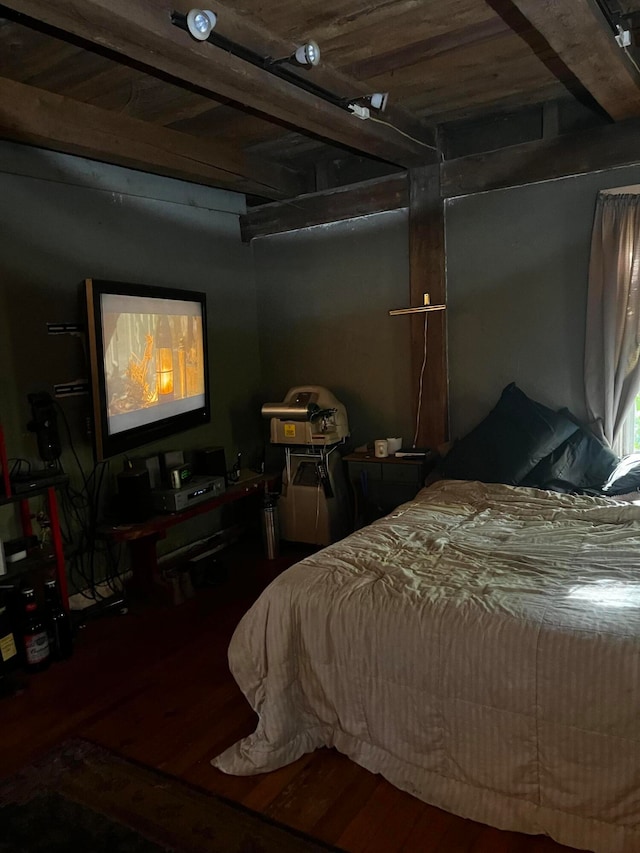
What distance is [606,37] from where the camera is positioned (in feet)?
7.52

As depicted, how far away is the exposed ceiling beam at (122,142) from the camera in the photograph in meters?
2.83

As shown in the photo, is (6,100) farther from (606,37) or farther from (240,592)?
(240,592)

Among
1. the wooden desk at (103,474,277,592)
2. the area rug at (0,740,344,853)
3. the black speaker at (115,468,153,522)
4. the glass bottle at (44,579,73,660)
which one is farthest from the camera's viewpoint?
the black speaker at (115,468,153,522)

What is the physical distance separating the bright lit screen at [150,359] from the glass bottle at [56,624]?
34.0 inches

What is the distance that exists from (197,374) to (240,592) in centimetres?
143

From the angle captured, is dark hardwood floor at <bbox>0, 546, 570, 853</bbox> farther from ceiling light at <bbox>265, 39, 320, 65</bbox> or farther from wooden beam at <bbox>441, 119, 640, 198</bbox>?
wooden beam at <bbox>441, 119, 640, 198</bbox>

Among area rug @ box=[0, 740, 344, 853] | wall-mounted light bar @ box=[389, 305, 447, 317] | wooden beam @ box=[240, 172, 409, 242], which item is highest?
wooden beam @ box=[240, 172, 409, 242]

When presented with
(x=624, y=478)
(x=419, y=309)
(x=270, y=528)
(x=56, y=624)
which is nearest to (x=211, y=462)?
(x=270, y=528)

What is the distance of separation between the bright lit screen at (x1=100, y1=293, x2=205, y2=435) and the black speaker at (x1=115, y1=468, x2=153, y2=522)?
0.27 meters

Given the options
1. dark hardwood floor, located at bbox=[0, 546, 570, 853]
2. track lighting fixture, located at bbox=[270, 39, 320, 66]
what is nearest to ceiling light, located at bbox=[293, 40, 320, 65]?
track lighting fixture, located at bbox=[270, 39, 320, 66]

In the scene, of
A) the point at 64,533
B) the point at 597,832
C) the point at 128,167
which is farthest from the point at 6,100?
the point at 597,832

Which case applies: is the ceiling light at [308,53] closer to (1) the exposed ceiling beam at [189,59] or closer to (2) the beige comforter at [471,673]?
(1) the exposed ceiling beam at [189,59]

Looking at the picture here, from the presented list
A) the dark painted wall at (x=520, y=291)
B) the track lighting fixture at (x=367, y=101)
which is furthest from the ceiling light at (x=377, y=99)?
the dark painted wall at (x=520, y=291)

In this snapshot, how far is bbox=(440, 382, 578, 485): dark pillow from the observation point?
10.9 feet
